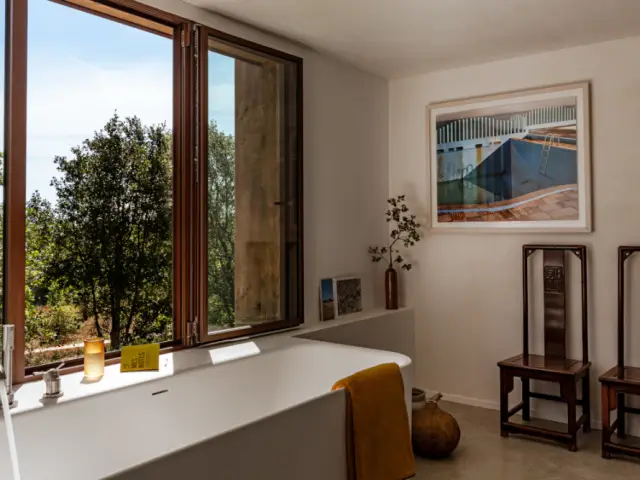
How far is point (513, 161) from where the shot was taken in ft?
12.7

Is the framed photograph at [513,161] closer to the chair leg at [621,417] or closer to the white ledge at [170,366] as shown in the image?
the chair leg at [621,417]

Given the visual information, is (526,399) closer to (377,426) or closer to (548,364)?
(548,364)

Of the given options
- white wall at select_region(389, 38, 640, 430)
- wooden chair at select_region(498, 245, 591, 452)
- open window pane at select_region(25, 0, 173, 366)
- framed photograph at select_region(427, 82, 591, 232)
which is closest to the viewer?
open window pane at select_region(25, 0, 173, 366)

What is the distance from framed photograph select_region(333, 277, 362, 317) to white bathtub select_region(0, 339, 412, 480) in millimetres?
889

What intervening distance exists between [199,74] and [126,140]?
1.64 feet

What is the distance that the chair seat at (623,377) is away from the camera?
122 inches

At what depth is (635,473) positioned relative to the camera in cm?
300

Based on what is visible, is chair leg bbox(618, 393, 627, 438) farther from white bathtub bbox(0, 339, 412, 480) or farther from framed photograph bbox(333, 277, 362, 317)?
framed photograph bbox(333, 277, 362, 317)

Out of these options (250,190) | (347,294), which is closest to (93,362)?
(250,190)

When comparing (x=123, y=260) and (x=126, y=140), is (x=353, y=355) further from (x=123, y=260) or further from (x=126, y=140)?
(x=126, y=140)

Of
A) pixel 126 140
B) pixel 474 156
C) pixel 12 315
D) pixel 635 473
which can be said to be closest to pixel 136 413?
pixel 12 315

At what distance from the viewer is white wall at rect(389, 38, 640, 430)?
3518mm

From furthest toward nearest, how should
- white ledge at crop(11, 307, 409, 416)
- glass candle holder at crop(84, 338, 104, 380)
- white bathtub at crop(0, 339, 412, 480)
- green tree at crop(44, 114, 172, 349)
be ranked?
green tree at crop(44, 114, 172, 349) < glass candle holder at crop(84, 338, 104, 380) < white ledge at crop(11, 307, 409, 416) < white bathtub at crop(0, 339, 412, 480)

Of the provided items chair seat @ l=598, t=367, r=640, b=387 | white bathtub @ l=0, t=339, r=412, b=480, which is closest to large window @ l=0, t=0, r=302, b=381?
white bathtub @ l=0, t=339, r=412, b=480
